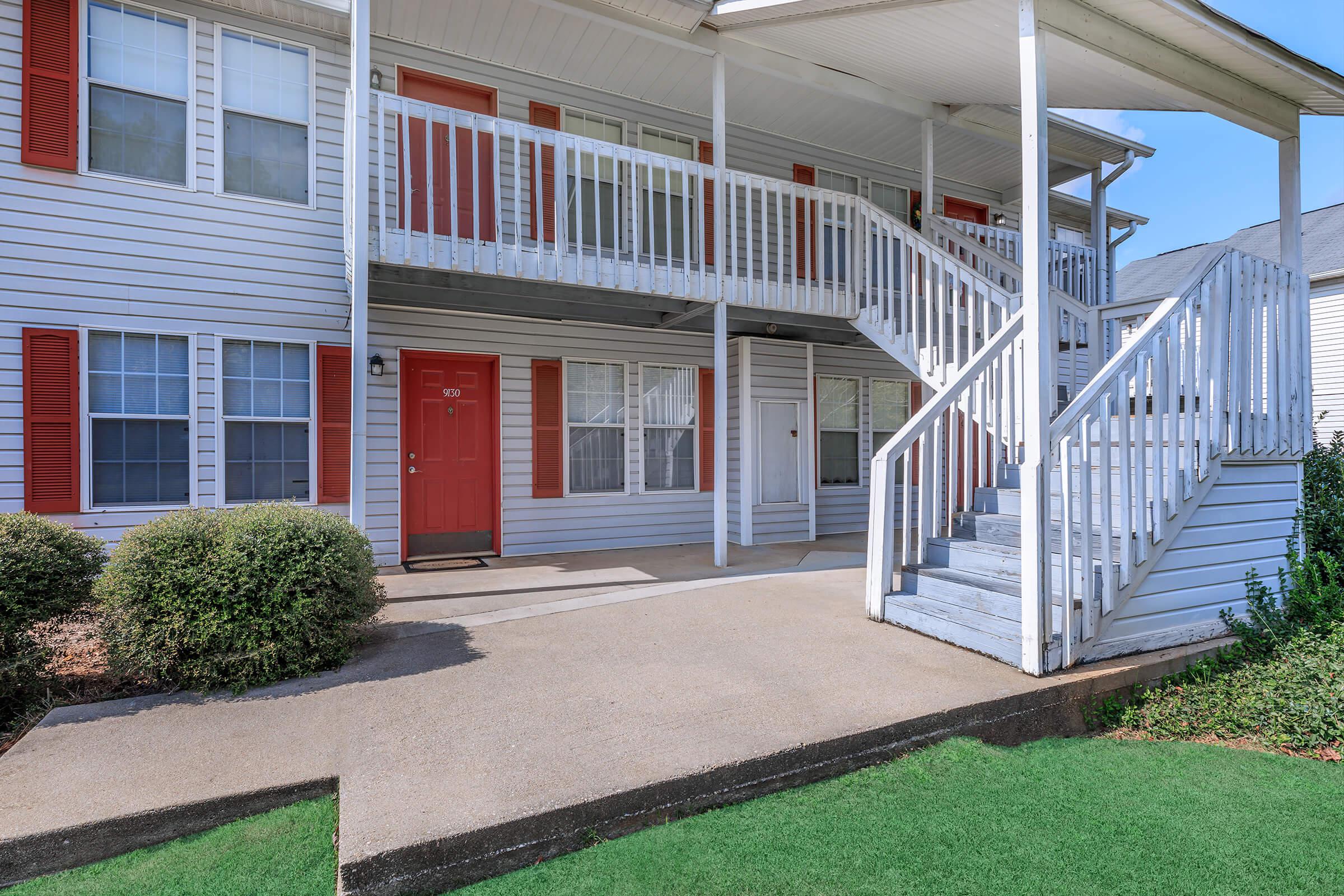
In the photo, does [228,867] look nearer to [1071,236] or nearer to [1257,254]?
[1071,236]

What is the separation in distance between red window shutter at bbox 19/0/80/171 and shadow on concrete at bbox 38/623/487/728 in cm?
463

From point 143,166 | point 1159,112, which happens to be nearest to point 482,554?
point 143,166

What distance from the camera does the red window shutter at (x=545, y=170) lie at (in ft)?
18.5

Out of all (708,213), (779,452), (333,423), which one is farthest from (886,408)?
(333,423)

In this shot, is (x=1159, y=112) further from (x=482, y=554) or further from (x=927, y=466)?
(x=482, y=554)

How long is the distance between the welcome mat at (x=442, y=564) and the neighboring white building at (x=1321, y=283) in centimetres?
998

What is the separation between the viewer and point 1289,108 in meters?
4.76

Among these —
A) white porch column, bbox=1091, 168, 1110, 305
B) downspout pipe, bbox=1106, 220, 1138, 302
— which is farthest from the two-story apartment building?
downspout pipe, bbox=1106, 220, 1138, 302

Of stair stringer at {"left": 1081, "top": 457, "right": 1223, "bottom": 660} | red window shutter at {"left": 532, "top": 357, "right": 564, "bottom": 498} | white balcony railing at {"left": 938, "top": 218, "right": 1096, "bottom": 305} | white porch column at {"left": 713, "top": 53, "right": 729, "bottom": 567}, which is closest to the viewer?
stair stringer at {"left": 1081, "top": 457, "right": 1223, "bottom": 660}

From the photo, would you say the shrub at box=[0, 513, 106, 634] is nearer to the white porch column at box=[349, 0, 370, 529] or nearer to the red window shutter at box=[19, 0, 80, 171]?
the white porch column at box=[349, 0, 370, 529]

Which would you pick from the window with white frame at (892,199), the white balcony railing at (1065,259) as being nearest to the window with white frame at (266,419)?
the window with white frame at (892,199)

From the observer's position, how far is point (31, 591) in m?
3.24

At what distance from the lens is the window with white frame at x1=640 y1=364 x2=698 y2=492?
781 centimetres

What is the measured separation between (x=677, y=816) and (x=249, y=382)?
18.1ft
